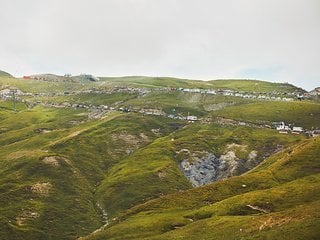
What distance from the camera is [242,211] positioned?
138 metres

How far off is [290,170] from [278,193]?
131 feet

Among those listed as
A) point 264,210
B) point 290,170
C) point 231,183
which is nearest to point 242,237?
point 264,210

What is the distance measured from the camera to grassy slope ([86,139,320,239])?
101 meters

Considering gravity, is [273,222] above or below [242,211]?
above

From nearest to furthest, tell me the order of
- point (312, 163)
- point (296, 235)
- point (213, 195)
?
1. point (296, 235)
2. point (213, 195)
3. point (312, 163)

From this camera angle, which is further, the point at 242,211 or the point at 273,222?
the point at 242,211

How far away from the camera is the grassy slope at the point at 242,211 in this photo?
10106 centimetres

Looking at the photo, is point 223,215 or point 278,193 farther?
point 278,193

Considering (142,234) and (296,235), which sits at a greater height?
(296,235)

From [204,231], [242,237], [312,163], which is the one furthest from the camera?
[312,163]

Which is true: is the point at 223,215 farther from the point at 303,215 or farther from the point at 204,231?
the point at 303,215

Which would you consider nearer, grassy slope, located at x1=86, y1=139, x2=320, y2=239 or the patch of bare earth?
grassy slope, located at x1=86, y1=139, x2=320, y2=239

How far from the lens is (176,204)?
166 metres

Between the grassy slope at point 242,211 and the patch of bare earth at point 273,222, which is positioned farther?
the patch of bare earth at point 273,222
